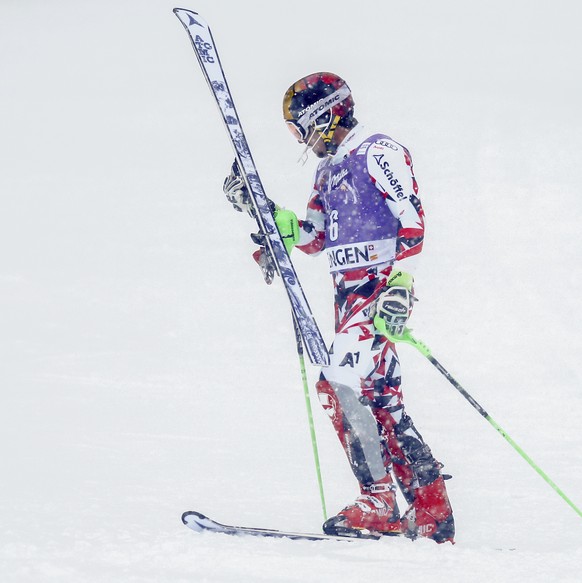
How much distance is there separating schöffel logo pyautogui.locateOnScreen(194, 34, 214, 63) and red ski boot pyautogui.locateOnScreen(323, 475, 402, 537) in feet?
7.23

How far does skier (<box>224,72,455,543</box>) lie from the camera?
455 cm

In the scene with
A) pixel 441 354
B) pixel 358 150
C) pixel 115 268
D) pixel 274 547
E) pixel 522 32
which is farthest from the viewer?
pixel 522 32

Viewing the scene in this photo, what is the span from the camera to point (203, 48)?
15.8ft

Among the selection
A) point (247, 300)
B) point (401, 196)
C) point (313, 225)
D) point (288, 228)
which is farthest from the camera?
point (247, 300)

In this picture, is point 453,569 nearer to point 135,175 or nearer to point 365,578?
point 365,578

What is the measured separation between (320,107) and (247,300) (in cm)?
725

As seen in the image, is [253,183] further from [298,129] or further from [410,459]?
[410,459]

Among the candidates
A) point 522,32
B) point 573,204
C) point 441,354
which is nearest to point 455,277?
point 441,354

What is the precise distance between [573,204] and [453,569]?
11889 mm

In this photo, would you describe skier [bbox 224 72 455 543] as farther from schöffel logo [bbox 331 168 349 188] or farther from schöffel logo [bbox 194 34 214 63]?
schöffel logo [bbox 194 34 214 63]

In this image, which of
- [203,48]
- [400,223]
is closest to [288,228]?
[400,223]

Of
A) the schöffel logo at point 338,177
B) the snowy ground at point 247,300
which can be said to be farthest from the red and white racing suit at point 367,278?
the snowy ground at point 247,300

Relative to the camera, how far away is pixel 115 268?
13.6 metres

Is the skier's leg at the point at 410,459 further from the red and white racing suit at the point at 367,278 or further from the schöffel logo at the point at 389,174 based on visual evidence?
the schöffel logo at the point at 389,174
